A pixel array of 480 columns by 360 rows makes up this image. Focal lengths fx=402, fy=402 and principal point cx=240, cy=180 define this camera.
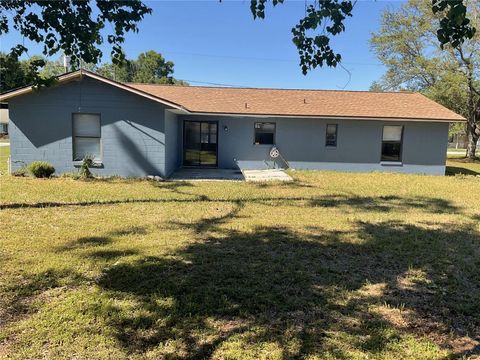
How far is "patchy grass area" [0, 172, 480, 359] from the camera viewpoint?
3.37 m

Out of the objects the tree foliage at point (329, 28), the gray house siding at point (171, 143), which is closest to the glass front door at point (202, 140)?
the gray house siding at point (171, 143)

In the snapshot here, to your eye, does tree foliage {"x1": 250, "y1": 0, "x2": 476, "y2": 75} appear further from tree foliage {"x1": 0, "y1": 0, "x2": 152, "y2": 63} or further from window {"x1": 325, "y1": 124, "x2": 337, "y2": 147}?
window {"x1": 325, "y1": 124, "x2": 337, "y2": 147}

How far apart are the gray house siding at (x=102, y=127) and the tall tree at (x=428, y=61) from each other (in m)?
20.9

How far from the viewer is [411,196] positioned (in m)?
11.2

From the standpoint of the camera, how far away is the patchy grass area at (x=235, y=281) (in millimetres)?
3365

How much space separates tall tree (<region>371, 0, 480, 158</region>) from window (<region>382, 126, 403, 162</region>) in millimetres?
11375

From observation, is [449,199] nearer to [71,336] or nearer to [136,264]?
[136,264]

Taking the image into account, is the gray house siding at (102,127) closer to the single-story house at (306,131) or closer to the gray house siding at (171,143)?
the gray house siding at (171,143)

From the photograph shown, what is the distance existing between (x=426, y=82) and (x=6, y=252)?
3036 centimetres

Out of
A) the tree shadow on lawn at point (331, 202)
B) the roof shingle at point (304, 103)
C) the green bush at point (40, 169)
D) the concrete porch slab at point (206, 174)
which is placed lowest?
the tree shadow on lawn at point (331, 202)

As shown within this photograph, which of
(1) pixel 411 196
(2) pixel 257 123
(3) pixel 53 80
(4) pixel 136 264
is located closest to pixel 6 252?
(4) pixel 136 264

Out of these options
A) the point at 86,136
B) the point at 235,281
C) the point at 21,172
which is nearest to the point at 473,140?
the point at 86,136

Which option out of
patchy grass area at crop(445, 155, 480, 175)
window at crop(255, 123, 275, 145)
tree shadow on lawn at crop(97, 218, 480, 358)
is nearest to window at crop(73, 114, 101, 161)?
window at crop(255, 123, 275, 145)

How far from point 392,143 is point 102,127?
39.9 feet
